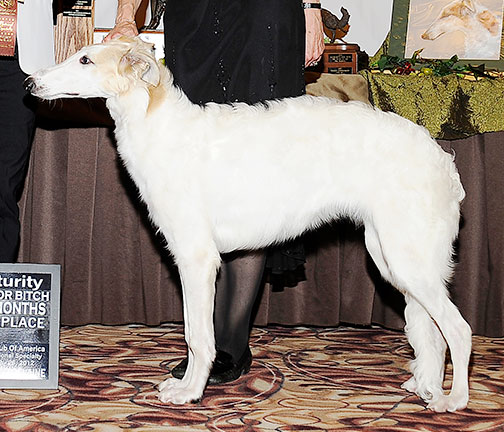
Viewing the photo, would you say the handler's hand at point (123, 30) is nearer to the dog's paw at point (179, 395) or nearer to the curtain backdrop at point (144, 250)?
the curtain backdrop at point (144, 250)

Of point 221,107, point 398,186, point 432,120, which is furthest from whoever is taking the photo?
point 432,120

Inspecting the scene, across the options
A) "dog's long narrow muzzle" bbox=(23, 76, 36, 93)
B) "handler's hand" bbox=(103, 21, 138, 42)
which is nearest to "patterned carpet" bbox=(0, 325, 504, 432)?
"dog's long narrow muzzle" bbox=(23, 76, 36, 93)

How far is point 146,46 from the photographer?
3027mm

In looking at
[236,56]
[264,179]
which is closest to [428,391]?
[264,179]

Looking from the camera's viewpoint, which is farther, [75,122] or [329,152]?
[75,122]

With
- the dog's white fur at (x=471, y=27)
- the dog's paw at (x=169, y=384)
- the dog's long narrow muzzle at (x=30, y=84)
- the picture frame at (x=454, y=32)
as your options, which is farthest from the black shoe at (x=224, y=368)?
the dog's white fur at (x=471, y=27)

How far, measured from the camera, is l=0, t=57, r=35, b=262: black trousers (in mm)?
3309

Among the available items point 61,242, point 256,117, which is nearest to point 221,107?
point 256,117

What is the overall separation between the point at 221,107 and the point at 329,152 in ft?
1.65

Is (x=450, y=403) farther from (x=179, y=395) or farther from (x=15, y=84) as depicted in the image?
(x=15, y=84)

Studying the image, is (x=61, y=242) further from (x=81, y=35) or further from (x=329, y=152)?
(x=329, y=152)

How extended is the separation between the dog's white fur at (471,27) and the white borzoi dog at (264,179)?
2.53m

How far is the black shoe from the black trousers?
1.01 meters

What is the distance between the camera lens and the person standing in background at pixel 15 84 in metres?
3.18
